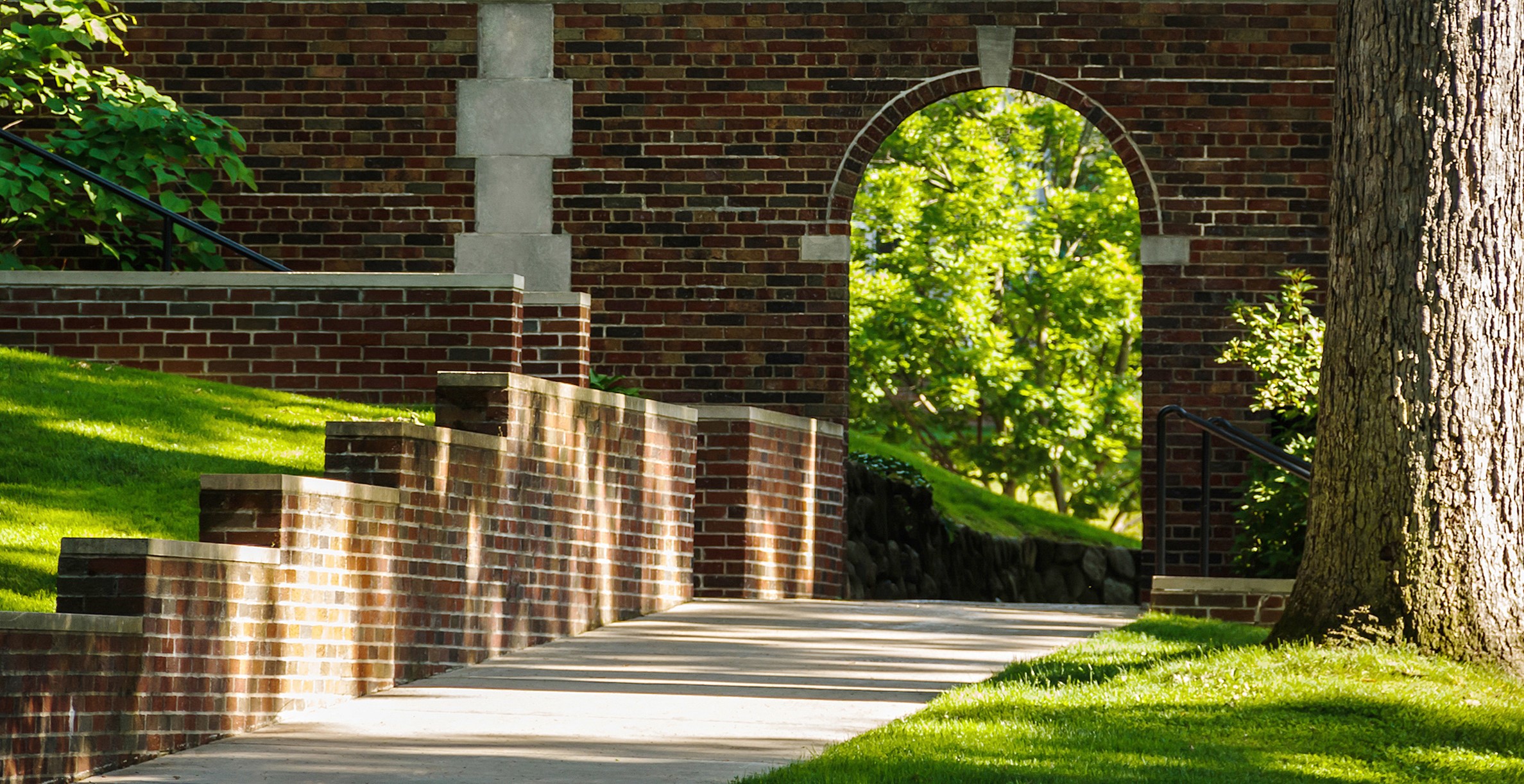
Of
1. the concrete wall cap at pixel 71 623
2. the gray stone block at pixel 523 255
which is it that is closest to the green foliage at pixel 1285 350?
the gray stone block at pixel 523 255

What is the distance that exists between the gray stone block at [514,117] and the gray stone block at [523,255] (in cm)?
69

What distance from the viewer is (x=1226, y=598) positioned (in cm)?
1110

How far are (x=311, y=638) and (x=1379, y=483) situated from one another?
4572 mm

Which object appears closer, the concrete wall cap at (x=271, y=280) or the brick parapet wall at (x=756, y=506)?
the concrete wall cap at (x=271, y=280)

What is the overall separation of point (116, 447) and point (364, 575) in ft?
6.53

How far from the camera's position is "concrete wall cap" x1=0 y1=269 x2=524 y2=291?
11.4 m

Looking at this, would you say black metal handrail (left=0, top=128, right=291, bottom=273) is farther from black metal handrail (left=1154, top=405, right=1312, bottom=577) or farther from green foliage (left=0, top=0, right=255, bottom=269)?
black metal handrail (left=1154, top=405, right=1312, bottom=577)

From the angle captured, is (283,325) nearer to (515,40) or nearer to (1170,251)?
(515,40)

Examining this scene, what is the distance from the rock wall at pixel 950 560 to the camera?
16562 millimetres

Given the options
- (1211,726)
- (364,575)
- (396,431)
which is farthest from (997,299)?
(1211,726)

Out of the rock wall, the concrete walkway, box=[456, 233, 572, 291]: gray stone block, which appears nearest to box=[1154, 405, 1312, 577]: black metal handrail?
the concrete walkway

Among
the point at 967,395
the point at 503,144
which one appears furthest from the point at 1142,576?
the point at 967,395

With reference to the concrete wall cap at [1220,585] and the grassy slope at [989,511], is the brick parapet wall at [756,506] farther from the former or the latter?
the grassy slope at [989,511]

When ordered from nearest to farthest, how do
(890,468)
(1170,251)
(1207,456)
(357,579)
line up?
1. (357,579)
2. (1207,456)
3. (1170,251)
4. (890,468)
